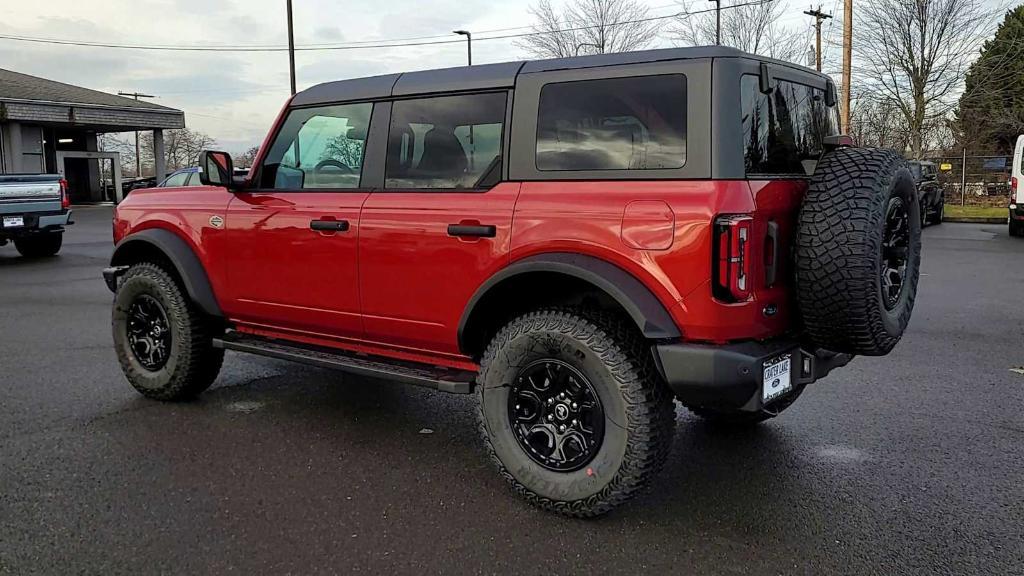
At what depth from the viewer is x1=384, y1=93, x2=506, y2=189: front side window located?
146 inches

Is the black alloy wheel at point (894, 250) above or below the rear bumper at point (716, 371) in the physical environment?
above

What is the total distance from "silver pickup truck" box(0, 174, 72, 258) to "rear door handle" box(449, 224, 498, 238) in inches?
482

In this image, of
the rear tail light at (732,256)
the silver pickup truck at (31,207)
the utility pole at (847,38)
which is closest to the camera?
the rear tail light at (732,256)

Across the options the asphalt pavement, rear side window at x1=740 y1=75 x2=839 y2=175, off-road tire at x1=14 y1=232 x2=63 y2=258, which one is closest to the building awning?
off-road tire at x1=14 y1=232 x2=63 y2=258

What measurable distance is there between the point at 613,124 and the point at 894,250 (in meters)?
1.38

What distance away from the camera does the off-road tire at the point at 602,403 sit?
3.19m

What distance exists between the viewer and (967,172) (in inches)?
1139

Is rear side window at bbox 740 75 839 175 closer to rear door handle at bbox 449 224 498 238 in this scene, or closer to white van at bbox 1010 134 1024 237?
rear door handle at bbox 449 224 498 238

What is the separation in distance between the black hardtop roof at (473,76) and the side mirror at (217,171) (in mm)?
529

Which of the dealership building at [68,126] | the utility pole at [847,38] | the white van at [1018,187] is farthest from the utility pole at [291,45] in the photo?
the white van at [1018,187]

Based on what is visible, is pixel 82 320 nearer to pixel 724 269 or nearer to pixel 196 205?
pixel 196 205

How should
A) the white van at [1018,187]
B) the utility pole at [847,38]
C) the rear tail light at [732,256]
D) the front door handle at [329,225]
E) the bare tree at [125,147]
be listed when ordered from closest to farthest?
the rear tail light at [732,256] < the front door handle at [329,225] < the white van at [1018,187] < the utility pole at [847,38] < the bare tree at [125,147]

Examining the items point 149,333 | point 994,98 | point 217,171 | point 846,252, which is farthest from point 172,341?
point 994,98

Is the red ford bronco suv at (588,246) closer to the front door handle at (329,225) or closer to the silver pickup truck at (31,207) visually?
the front door handle at (329,225)
